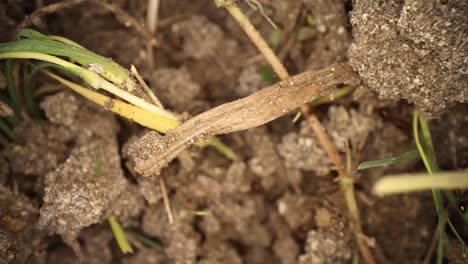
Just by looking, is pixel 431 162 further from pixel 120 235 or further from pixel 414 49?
pixel 120 235

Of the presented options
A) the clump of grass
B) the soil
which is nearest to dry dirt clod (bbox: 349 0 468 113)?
the soil

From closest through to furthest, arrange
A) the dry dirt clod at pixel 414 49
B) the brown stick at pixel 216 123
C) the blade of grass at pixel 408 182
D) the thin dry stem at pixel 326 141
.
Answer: the blade of grass at pixel 408 182 → the dry dirt clod at pixel 414 49 → the brown stick at pixel 216 123 → the thin dry stem at pixel 326 141

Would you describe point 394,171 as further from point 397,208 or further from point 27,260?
point 27,260

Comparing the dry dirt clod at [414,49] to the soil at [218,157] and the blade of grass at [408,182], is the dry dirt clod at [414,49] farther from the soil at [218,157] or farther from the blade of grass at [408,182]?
the blade of grass at [408,182]

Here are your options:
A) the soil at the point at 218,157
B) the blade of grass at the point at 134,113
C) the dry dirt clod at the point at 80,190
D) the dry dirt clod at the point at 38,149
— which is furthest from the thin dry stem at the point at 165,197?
the dry dirt clod at the point at 38,149

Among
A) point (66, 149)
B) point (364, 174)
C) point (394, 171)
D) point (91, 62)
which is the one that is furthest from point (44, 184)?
point (394, 171)

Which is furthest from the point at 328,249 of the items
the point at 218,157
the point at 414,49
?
the point at 414,49
